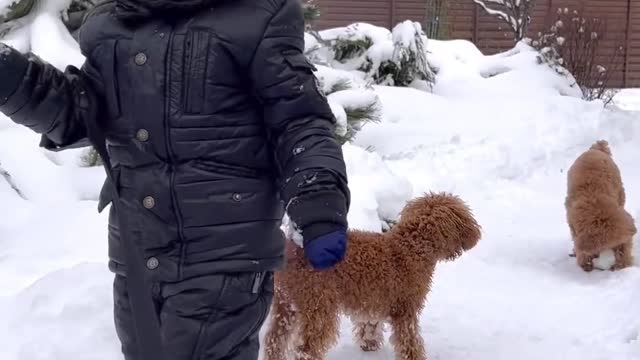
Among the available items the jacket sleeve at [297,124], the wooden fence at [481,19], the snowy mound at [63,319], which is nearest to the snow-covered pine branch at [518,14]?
the wooden fence at [481,19]

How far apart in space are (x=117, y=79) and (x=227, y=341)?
2.68ft

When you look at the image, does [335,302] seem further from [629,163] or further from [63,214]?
[629,163]

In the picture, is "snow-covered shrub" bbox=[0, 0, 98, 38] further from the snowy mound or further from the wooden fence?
the wooden fence

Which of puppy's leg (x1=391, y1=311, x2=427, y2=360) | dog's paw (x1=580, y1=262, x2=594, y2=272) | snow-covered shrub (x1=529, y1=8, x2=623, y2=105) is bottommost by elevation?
snow-covered shrub (x1=529, y1=8, x2=623, y2=105)

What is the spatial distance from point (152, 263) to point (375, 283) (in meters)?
1.50

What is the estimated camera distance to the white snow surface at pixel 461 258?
361cm

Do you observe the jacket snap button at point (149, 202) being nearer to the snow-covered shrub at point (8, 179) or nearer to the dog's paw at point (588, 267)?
the snow-covered shrub at point (8, 179)

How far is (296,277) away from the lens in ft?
11.1

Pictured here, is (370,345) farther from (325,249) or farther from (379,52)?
(379,52)

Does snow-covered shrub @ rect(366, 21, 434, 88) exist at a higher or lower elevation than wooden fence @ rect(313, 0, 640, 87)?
higher

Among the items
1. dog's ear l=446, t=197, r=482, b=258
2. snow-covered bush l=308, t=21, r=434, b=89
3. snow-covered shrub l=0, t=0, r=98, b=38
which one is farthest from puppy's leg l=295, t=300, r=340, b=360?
snow-covered bush l=308, t=21, r=434, b=89

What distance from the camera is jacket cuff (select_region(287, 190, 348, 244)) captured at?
6.48 ft

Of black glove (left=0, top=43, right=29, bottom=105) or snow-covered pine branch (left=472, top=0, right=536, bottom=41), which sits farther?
snow-covered pine branch (left=472, top=0, right=536, bottom=41)

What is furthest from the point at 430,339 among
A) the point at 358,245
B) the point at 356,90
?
the point at 356,90
